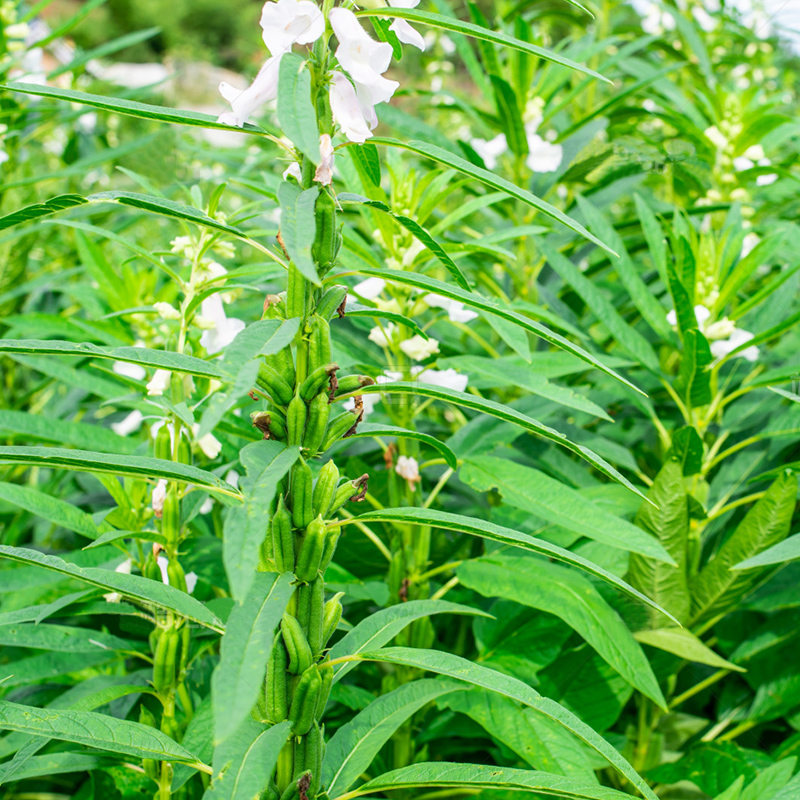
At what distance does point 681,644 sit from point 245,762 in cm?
73

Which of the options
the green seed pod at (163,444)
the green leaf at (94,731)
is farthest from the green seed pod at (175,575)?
the green leaf at (94,731)

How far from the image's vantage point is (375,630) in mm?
698

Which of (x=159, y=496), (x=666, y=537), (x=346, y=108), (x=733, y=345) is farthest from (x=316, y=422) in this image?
(x=733, y=345)

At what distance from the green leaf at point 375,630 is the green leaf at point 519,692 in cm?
8

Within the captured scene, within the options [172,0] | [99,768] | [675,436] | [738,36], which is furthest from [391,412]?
[172,0]

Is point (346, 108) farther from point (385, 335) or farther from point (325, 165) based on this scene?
point (385, 335)

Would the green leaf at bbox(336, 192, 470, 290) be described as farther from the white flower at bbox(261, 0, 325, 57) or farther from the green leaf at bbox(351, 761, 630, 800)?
the green leaf at bbox(351, 761, 630, 800)

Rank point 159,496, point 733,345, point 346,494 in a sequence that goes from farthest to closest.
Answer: point 733,345, point 159,496, point 346,494

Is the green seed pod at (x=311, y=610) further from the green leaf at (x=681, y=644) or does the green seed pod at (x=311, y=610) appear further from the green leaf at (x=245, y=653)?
the green leaf at (x=681, y=644)

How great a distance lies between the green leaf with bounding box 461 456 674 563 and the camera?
0.85 meters

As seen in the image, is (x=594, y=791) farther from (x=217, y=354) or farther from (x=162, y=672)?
(x=217, y=354)

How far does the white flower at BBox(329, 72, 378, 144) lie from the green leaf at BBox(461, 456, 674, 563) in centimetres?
52

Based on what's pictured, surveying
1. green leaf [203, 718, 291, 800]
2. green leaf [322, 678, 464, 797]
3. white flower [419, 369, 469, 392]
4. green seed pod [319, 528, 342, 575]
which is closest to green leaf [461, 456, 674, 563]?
white flower [419, 369, 469, 392]

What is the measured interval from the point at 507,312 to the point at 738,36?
2.35 meters
